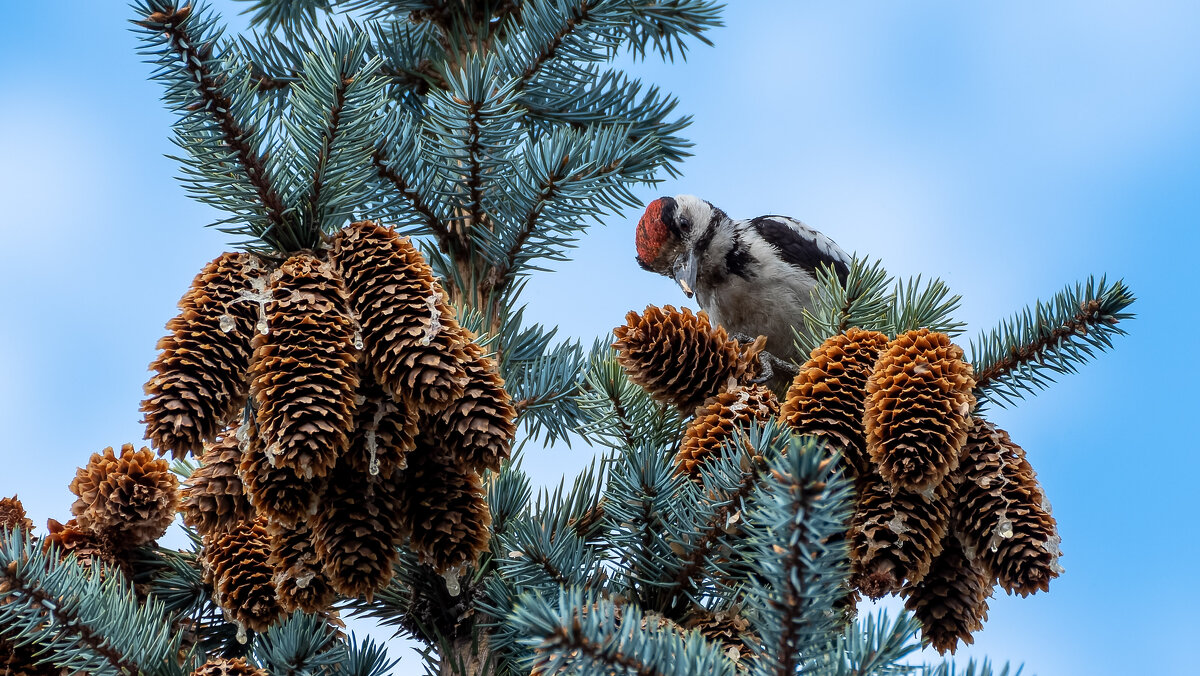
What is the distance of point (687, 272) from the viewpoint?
10.4ft

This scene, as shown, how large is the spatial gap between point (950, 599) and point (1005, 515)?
0.15 meters

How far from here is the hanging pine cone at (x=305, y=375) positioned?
49.6 inches

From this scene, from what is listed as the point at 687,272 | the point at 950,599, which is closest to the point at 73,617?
the point at 950,599

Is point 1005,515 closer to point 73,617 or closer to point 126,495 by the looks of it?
point 73,617

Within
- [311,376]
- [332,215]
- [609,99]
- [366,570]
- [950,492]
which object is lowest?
[366,570]

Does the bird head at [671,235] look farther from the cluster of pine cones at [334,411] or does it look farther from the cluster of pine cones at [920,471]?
the cluster of pine cones at [334,411]

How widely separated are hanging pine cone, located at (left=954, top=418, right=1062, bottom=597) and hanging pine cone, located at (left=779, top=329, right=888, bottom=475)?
0.50 feet

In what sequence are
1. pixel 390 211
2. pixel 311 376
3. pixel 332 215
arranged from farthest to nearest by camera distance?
pixel 390 211, pixel 332 215, pixel 311 376

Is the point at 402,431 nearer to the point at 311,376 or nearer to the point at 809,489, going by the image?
the point at 311,376

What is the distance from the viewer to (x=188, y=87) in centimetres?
143

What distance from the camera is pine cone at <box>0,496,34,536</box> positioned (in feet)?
5.94

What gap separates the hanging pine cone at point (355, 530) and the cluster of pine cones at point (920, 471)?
1.43ft

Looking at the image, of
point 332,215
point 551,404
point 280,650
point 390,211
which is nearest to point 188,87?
point 332,215

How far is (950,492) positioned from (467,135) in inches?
39.2
